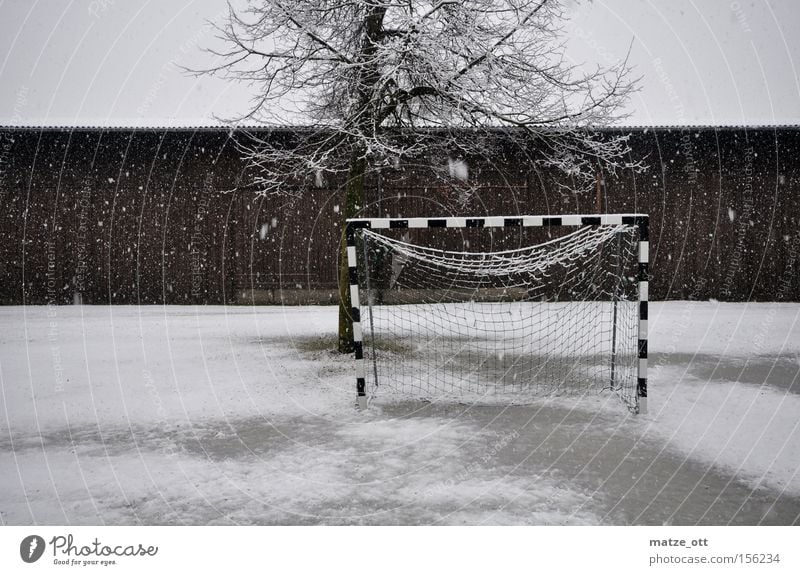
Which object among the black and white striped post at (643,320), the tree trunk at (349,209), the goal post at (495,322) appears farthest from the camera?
the tree trunk at (349,209)

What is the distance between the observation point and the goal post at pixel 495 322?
20.8 ft

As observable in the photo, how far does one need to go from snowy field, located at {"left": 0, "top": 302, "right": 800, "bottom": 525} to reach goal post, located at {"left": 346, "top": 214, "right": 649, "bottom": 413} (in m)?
0.57

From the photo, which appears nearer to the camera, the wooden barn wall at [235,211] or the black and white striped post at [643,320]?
the black and white striped post at [643,320]

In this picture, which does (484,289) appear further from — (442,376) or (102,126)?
A: (102,126)

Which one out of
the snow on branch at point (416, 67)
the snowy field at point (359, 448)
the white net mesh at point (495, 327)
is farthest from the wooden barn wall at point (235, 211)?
the snowy field at point (359, 448)

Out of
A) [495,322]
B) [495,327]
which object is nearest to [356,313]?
[495,322]

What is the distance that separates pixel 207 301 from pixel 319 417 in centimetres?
1089

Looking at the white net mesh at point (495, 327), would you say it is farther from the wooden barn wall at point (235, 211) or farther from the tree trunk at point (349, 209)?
the wooden barn wall at point (235, 211)

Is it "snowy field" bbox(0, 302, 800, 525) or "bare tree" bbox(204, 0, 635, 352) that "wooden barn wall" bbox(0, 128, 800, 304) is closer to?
"bare tree" bbox(204, 0, 635, 352)

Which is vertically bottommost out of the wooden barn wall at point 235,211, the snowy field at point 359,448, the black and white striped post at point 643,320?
the snowy field at point 359,448

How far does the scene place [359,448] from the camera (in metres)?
4.95

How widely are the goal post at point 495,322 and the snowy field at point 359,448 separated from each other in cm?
57

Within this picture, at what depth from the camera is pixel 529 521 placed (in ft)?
11.9

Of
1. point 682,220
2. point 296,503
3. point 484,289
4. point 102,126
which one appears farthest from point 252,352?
point 682,220
